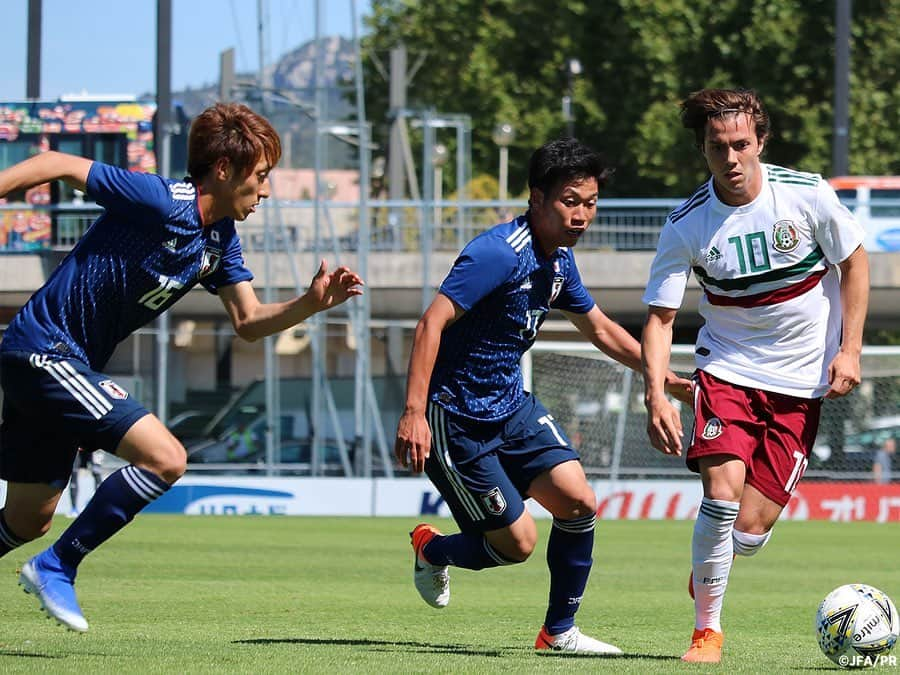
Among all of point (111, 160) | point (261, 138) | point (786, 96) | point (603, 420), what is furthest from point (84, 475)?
point (786, 96)

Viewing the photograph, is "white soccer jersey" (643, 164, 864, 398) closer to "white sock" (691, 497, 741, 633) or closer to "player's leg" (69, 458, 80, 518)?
"white sock" (691, 497, 741, 633)

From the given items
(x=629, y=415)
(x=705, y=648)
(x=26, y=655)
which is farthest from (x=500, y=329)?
(x=629, y=415)

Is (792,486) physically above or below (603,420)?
above

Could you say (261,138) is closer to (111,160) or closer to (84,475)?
(84,475)

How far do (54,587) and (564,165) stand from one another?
2.74m

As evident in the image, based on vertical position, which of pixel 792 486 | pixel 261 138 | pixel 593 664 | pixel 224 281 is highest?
pixel 261 138

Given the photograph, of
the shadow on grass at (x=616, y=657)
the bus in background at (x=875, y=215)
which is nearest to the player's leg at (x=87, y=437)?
the shadow on grass at (x=616, y=657)

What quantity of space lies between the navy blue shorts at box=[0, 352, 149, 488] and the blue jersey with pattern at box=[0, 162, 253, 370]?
3.8 inches

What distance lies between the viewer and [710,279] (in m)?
6.95

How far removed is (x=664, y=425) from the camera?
664cm

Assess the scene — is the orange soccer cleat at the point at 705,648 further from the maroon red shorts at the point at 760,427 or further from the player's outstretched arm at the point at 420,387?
the player's outstretched arm at the point at 420,387

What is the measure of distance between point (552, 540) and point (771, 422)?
1.16 m

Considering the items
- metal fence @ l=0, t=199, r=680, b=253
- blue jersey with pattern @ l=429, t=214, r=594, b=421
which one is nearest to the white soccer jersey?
blue jersey with pattern @ l=429, t=214, r=594, b=421

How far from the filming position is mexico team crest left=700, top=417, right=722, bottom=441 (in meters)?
6.80
